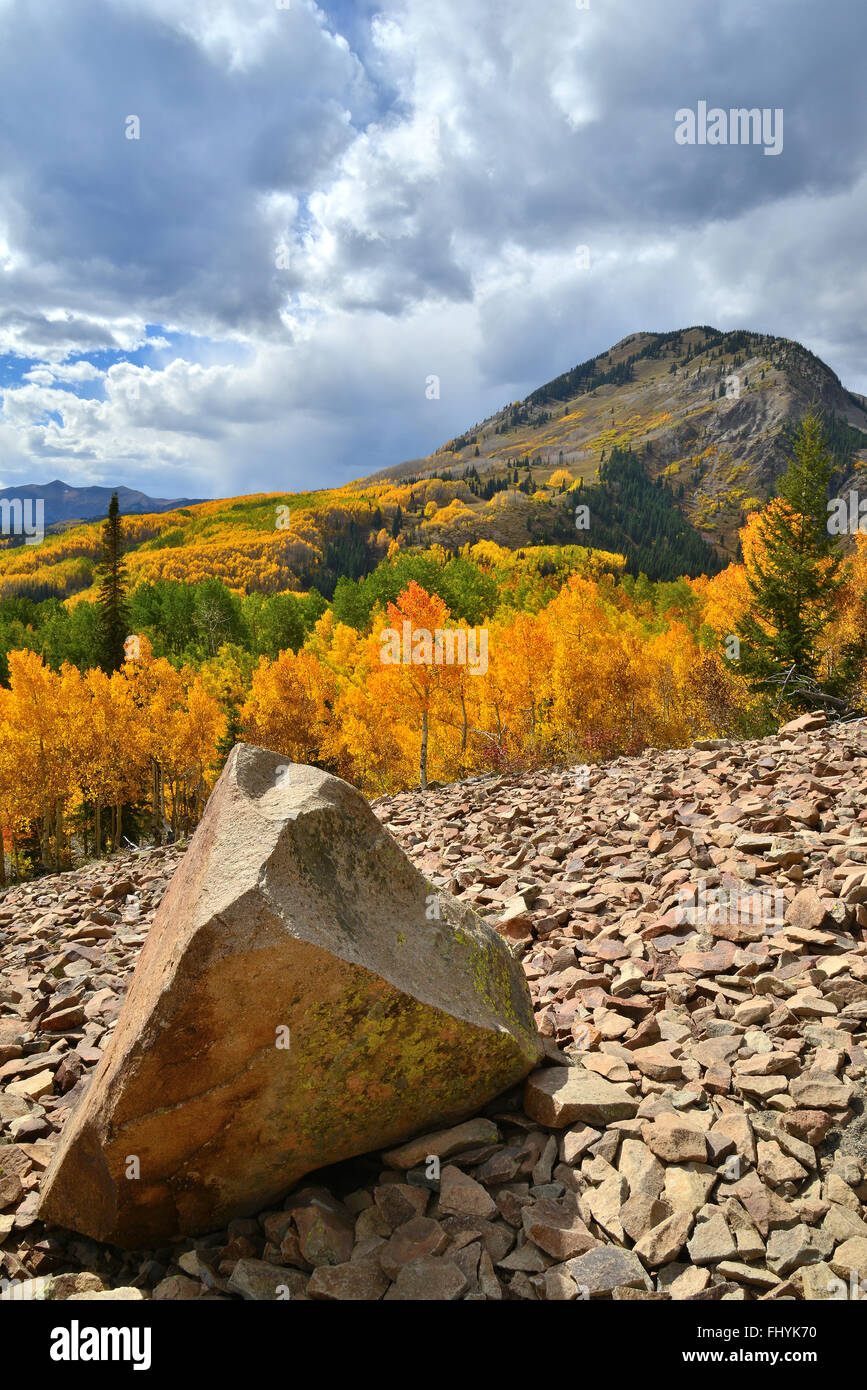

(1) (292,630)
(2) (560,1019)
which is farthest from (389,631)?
(1) (292,630)

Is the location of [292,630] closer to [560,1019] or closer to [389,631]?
[389,631]

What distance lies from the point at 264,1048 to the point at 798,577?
109ft

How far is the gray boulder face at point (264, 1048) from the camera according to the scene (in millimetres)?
3787

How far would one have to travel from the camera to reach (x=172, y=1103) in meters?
3.82

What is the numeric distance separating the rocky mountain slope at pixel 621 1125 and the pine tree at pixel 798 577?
81.4 ft

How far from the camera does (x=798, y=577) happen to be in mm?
30750

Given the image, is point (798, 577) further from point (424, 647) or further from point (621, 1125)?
point (621, 1125)

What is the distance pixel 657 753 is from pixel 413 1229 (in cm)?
1459

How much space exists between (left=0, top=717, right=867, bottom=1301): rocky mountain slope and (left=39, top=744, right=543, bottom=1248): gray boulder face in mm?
263
